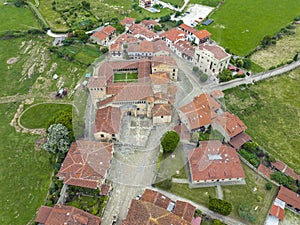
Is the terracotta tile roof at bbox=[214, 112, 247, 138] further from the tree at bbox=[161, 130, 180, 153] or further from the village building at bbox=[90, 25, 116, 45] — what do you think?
the village building at bbox=[90, 25, 116, 45]

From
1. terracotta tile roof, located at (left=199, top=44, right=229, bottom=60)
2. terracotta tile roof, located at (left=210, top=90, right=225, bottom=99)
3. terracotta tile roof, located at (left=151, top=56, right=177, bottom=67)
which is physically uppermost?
terracotta tile roof, located at (left=199, top=44, right=229, bottom=60)

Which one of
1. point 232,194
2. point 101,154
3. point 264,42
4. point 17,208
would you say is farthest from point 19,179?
point 264,42

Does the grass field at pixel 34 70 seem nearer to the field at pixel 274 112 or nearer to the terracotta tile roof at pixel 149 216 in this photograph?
the terracotta tile roof at pixel 149 216

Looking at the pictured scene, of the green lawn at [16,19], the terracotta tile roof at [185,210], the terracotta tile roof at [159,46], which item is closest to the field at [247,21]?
the terracotta tile roof at [159,46]

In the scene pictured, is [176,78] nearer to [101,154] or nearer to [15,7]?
[101,154]

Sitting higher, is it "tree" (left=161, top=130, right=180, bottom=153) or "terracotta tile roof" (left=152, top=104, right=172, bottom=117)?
"terracotta tile roof" (left=152, top=104, right=172, bottom=117)

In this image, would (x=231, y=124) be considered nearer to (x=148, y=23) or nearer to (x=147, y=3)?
(x=148, y=23)

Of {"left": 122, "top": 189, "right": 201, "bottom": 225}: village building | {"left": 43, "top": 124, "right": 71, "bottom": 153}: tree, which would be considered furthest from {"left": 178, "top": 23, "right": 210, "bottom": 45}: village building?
{"left": 122, "top": 189, "right": 201, "bottom": 225}: village building
